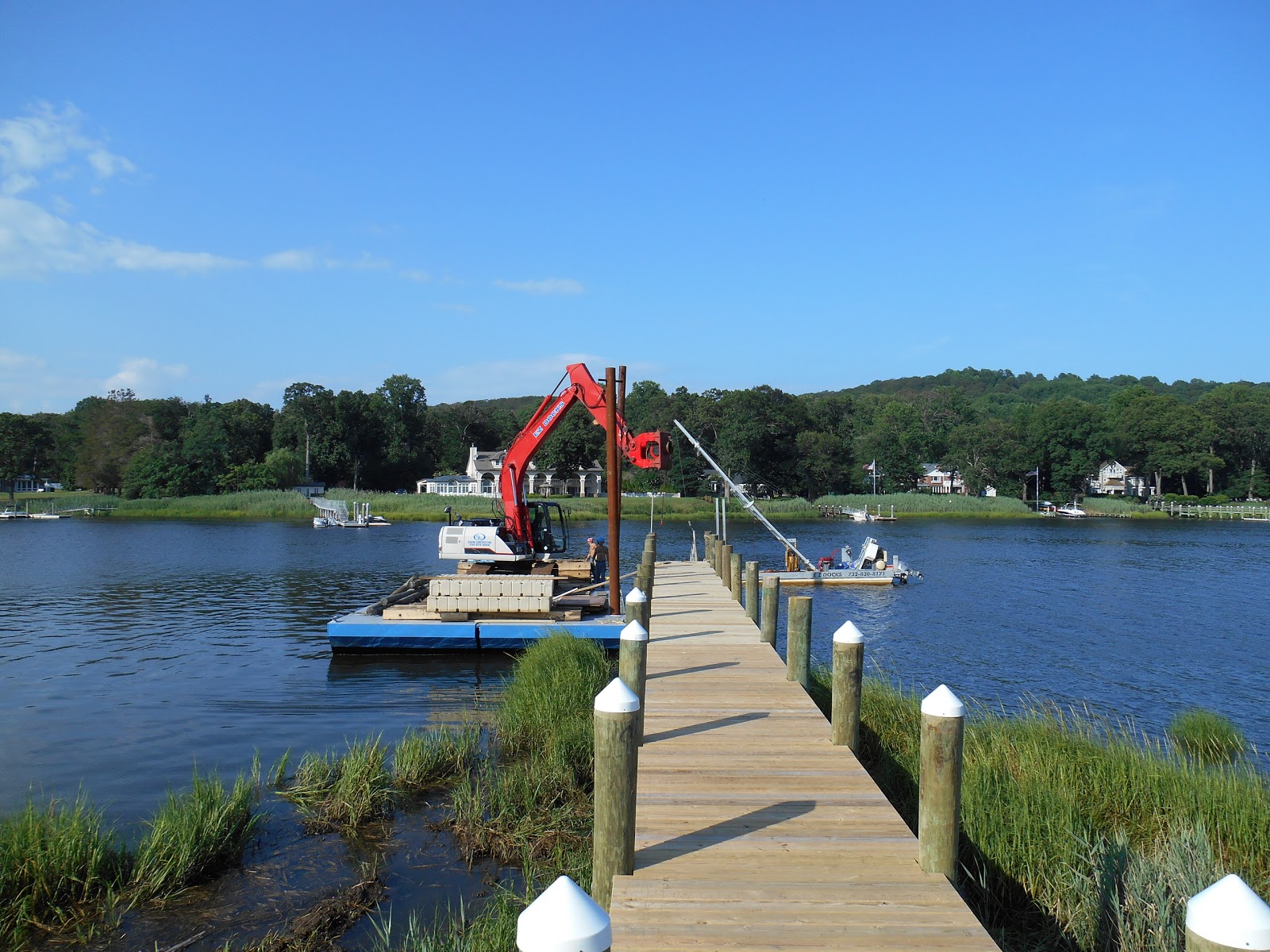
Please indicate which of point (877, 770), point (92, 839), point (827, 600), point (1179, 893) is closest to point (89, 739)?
point (92, 839)

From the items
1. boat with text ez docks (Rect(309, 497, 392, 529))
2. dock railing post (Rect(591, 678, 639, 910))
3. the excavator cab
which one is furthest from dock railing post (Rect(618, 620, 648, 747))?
boat with text ez docks (Rect(309, 497, 392, 529))

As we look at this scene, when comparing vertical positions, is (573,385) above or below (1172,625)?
above

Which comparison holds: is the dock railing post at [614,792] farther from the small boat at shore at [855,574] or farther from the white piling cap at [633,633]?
the small boat at shore at [855,574]

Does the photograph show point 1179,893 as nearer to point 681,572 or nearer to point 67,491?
point 681,572

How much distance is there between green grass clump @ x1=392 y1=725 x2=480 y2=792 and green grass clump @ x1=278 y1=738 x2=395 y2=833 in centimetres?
18

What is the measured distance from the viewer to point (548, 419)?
20938 mm

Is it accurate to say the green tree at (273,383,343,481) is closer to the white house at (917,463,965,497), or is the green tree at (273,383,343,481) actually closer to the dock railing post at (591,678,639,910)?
the white house at (917,463,965,497)

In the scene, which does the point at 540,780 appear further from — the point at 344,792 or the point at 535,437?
the point at 535,437

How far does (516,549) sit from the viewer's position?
20.5 m

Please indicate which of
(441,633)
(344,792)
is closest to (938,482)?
(441,633)

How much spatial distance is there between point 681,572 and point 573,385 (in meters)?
6.28

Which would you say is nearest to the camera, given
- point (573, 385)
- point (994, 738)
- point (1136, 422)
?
point (994, 738)

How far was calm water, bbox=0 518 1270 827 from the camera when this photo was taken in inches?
506

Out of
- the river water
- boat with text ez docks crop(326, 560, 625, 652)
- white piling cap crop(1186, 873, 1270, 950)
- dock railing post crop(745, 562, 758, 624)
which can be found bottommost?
the river water
